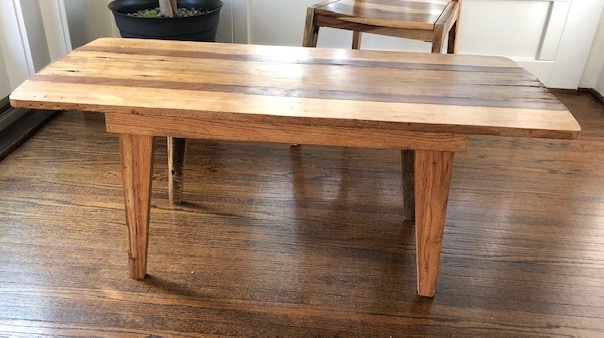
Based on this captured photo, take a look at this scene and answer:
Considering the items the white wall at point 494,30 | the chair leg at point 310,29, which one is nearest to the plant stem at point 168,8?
the white wall at point 494,30

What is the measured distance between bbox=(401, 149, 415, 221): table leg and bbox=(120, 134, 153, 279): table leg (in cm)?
62

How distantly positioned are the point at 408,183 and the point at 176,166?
587 mm

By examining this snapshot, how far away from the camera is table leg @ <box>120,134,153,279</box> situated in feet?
3.15

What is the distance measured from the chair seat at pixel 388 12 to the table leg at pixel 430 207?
26.6 inches

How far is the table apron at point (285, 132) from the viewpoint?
88 cm

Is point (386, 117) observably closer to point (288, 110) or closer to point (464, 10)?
point (288, 110)

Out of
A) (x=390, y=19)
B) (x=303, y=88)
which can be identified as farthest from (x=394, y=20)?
(x=303, y=88)

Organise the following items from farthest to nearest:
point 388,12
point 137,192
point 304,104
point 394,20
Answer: point 388,12 < point 394,20 < point 137,192 < point 304,104

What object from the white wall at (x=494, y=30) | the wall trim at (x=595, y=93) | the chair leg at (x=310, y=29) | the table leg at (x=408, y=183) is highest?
the chair leg at (x=310, y=29)

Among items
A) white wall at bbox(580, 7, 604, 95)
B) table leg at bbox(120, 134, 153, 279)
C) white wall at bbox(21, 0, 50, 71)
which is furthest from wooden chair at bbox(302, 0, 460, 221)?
white wall at bbox(21, 0, 50, 71)

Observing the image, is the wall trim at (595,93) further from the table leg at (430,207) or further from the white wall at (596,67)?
the table leg at (430,207)

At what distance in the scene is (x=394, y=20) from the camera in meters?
1.51

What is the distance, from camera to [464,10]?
2.11 meters

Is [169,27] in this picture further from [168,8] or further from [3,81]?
[3,81]
